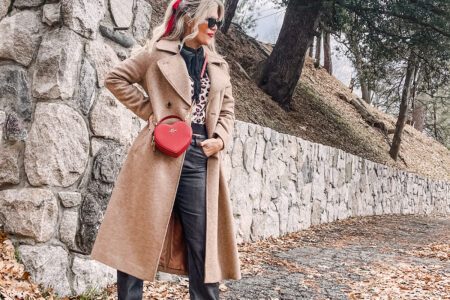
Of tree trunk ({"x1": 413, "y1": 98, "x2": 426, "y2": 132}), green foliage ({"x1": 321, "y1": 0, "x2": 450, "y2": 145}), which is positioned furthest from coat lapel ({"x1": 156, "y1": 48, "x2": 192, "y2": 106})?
tree trunk ({"x1": 413, "y1": 98, "x2": 426, "y2": 132})

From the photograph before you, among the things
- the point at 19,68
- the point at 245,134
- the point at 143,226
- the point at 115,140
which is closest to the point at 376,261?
the point at 245,134

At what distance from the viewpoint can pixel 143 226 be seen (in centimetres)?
244

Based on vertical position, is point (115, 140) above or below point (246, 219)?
above

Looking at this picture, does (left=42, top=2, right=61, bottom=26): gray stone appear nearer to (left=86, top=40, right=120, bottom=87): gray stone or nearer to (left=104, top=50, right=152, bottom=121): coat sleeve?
(left=86, top=40, right=120, bottom=87): gray stone

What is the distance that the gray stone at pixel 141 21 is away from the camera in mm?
4098

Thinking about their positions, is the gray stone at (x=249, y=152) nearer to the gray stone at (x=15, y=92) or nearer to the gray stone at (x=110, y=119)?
the gray stone at (x=110, y=119)

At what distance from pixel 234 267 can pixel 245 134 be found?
3949mm

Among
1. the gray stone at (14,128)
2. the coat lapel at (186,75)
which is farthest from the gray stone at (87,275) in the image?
the coat lapel at (186,75)

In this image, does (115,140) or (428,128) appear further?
(428,128)

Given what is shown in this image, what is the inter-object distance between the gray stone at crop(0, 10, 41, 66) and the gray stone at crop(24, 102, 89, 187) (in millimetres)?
409

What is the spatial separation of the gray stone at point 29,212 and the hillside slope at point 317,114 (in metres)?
5.85

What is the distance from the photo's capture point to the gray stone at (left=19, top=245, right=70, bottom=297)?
323 cm

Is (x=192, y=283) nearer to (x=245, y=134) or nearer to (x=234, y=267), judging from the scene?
(x=234, y=267)

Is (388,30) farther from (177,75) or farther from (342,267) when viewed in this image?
(177,75)
